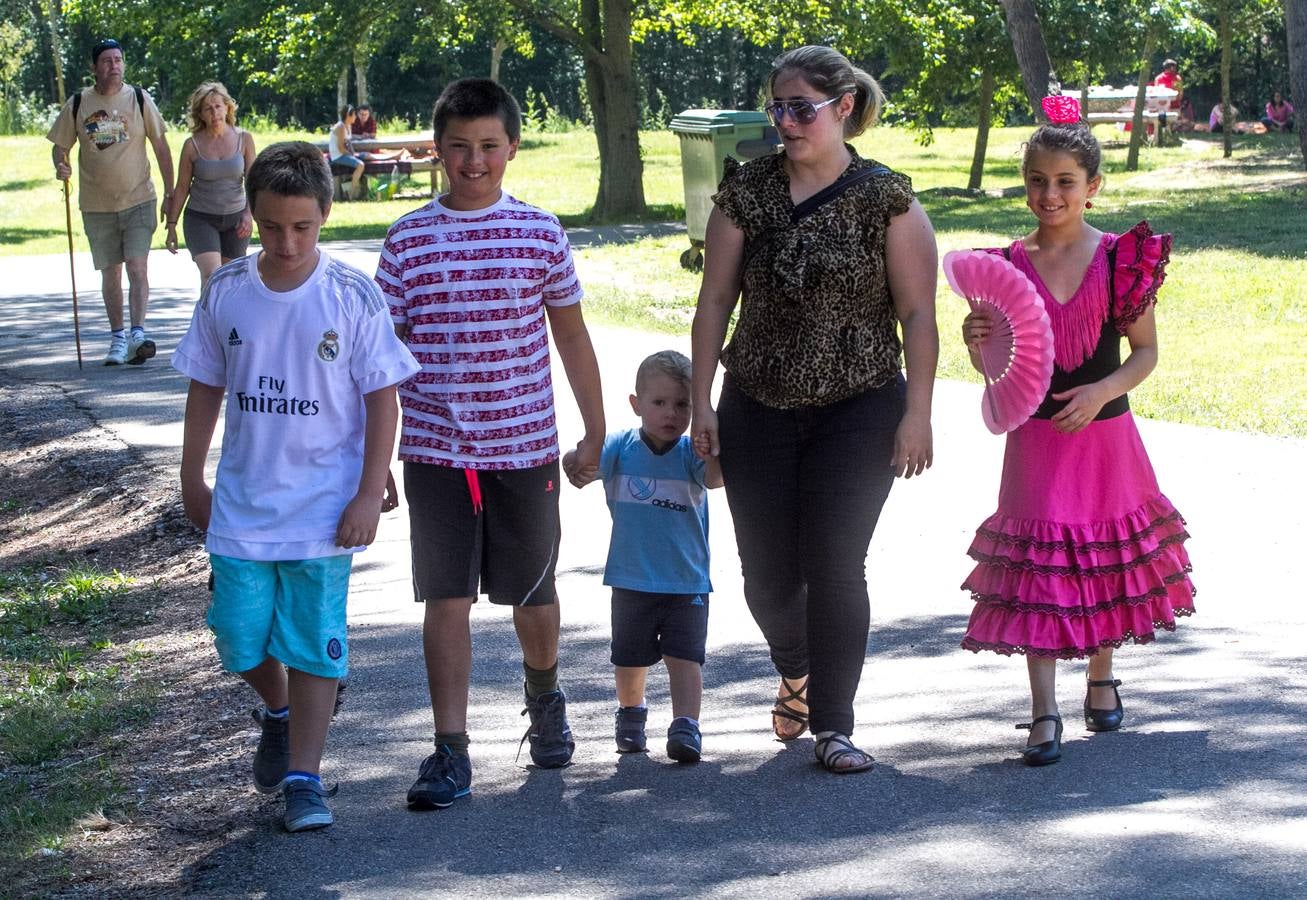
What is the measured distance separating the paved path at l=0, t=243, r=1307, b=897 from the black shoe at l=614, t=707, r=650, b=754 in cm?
4

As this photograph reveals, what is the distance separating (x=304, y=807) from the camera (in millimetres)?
4254

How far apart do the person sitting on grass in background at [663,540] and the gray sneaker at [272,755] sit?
0.95 m

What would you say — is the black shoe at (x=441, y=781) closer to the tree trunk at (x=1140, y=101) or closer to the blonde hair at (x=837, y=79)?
the blonde hair at (x=837, y=79)

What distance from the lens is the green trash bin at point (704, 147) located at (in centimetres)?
1609

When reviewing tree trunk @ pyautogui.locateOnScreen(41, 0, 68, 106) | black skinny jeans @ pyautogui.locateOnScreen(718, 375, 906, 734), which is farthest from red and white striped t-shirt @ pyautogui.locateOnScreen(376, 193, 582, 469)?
tree trunk @ pyautogui.locateOnScreen(41, 0, 68, 106)

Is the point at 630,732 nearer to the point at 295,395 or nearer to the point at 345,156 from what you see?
the point at 295,395

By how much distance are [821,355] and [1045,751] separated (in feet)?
3.98

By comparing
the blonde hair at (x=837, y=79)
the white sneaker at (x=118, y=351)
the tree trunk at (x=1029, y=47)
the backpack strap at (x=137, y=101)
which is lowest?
the white sneaker at (x=118, y=351)

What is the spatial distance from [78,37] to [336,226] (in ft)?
95.9

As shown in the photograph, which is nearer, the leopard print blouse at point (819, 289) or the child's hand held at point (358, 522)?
the child's hand held at point (358, 522)

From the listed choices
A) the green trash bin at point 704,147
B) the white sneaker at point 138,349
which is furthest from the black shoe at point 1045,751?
the green trash bin at point 704,147

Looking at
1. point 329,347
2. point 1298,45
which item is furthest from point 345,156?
point 329,347

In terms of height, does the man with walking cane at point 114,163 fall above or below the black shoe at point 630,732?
above

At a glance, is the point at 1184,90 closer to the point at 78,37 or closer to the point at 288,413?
the point at 78,37
